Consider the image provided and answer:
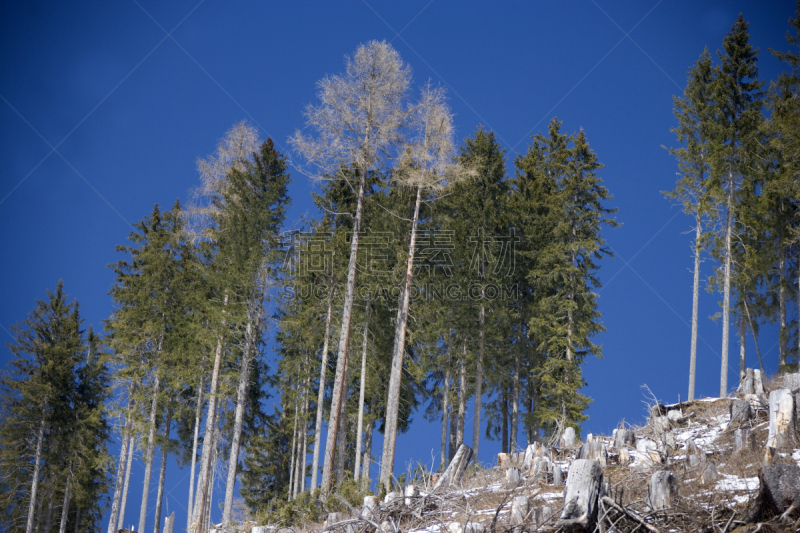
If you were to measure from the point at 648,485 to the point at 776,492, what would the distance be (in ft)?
5.03

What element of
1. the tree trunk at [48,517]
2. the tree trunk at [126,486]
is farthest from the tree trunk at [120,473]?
the tree trunk at [48,517]

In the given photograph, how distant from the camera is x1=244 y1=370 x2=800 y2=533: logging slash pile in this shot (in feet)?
17.9

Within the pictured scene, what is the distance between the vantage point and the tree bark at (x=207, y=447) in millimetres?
20469

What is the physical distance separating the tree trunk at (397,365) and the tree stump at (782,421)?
1163 centimetres

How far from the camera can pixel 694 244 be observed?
943 inches

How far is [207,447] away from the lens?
21.7 meters

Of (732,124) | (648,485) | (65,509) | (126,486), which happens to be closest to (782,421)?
(648,485)

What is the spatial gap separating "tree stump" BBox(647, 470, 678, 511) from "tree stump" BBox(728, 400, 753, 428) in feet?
13.6

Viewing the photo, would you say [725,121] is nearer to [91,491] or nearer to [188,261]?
[188,261]

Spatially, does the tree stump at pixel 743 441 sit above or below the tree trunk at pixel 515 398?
below

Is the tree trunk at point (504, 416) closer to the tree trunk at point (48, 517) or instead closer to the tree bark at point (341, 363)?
the tree bark at point (341, 363)

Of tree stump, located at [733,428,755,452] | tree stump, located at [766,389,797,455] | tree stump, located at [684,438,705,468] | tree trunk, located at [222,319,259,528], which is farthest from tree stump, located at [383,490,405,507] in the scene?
tree trunk, located at [222,319,259,528]

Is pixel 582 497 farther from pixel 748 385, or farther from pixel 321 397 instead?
pixel 321 397

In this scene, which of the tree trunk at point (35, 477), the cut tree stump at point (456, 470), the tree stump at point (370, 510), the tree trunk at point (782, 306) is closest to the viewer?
the tree stump at point (370, 510)
